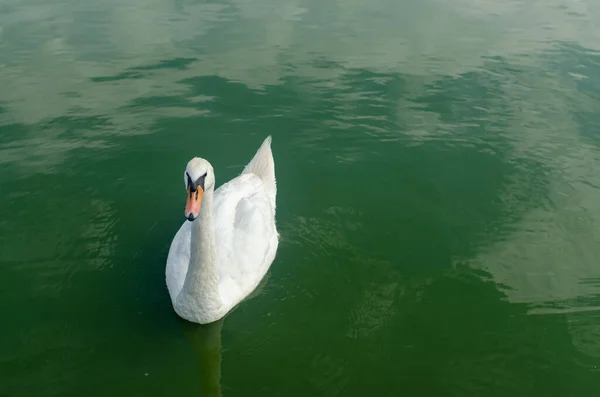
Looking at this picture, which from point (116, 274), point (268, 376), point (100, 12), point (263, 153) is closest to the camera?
point (268, 376)

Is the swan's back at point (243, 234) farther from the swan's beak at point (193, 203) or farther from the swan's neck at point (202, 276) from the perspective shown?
the swan's beak at point (193, 203)

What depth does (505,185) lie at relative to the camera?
10.2 meters

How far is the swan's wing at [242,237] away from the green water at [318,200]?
14.6 inches

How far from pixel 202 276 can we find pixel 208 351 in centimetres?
99

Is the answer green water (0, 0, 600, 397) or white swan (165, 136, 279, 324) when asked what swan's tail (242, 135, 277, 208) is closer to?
white swan (165, 136, 279, 324)

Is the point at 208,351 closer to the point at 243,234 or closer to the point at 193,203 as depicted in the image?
the point at 243,234

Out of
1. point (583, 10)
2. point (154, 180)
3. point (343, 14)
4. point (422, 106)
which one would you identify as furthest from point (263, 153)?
point (583, 10)

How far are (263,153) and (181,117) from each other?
3.43 metres

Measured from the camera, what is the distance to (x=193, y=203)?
5875 millimetres

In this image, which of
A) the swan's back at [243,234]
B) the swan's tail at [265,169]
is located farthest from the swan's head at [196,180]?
the swan's tail at [265,169]

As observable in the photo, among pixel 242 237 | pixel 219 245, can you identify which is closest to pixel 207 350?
pixel 219 245

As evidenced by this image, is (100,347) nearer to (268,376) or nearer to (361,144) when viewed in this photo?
(268,376)

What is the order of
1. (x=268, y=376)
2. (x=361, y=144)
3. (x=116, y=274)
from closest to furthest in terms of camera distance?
(x=268, y=376), (x=116, y=274), (x=361, y=144)

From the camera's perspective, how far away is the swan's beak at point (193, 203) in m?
5.74
